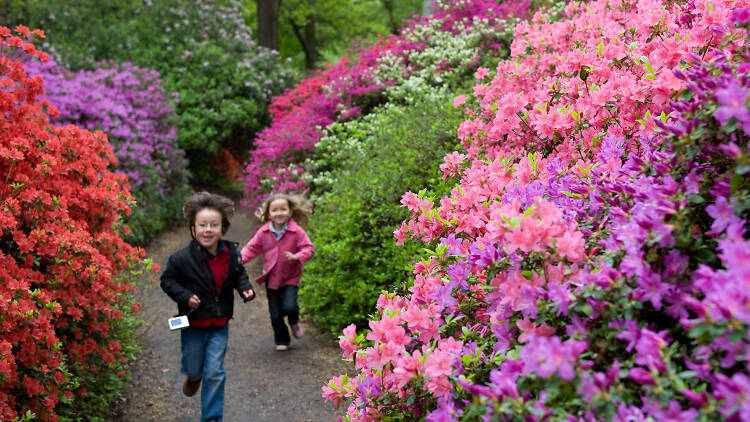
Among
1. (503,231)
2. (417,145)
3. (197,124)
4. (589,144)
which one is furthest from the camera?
(197,124)

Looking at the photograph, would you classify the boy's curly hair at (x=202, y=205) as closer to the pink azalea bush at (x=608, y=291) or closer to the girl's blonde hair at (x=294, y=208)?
the girl's blonde hair at (x=294, y=208)

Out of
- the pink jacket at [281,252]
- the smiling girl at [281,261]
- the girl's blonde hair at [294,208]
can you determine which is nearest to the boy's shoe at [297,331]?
the smiling girl at [281,261]

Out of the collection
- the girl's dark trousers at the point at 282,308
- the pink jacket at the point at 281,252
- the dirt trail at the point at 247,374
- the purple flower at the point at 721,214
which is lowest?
the dirt trail at the point at 247,374

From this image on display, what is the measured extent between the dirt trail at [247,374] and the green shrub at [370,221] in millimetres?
385

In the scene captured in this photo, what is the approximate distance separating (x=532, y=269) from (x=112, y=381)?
350 cm

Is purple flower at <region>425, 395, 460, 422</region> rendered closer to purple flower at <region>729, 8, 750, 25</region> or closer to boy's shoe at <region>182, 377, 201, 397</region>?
purple flower at <region>729, 8, 750, 25</region>

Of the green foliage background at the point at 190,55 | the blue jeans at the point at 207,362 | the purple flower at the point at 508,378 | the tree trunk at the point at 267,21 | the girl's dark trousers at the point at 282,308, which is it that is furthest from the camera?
the tree trunk at the point at 267,21

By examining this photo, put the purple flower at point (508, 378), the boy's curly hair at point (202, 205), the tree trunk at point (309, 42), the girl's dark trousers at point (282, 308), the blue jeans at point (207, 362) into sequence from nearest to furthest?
1. the purple flower at point (508, 378)
2. the blue jeans at point (207, 362)
3. the boy's curly hair at point (202, 205)
4. the girl's dark trousers at point (282, 308)
5. the tree trunk at point (309, 42)

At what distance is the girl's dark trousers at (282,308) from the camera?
17.1ft

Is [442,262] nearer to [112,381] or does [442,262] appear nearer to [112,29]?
[112,381]

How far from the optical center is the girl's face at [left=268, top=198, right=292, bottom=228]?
533 cm

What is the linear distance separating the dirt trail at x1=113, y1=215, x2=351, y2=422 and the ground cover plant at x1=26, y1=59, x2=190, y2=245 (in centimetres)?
237

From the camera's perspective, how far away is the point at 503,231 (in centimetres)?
150

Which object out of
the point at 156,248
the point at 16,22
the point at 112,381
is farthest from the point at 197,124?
the point at 112,381
